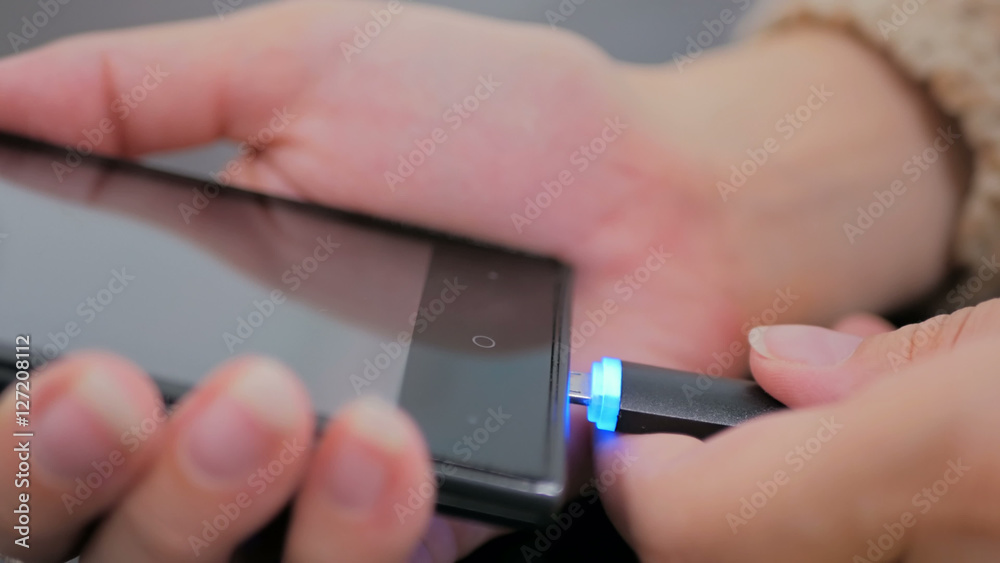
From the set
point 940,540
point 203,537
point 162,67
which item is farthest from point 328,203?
point 940,540

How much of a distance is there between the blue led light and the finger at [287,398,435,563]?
0.11 metres

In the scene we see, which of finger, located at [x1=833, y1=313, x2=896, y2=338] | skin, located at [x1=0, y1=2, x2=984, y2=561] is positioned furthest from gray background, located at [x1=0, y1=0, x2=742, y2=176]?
finger, located at [x1=833, y1=313, x2=896, y2=338]

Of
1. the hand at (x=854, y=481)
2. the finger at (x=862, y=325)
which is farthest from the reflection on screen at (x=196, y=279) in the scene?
the finger at (x=862, y=325)

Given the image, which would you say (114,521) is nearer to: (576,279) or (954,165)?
(576,279)

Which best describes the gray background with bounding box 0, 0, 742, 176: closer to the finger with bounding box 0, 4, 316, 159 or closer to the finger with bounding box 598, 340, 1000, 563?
the finger with bounding box 0, 4, 316, 159

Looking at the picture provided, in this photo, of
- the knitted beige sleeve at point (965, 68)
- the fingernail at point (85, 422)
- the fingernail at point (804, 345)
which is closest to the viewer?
the fingernail at point (85, 422)

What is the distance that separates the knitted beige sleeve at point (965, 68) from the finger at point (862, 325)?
9 centimetres

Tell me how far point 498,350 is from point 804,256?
0.87 ft

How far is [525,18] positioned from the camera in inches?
24.7

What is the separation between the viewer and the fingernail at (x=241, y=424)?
0.74 ft

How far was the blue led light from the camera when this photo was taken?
0.32 meters

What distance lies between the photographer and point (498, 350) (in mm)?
330

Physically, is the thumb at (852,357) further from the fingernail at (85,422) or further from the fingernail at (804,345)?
the fingernail at (85,422)

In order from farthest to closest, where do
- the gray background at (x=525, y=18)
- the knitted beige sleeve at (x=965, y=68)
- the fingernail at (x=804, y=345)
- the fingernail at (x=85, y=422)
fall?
the gray background at (x=525, y=18) < the knitted beige sleeve at (x=965, y=68) < the fingernail at (x=804, y=345) < the fingernail at (x=85, y=422)
